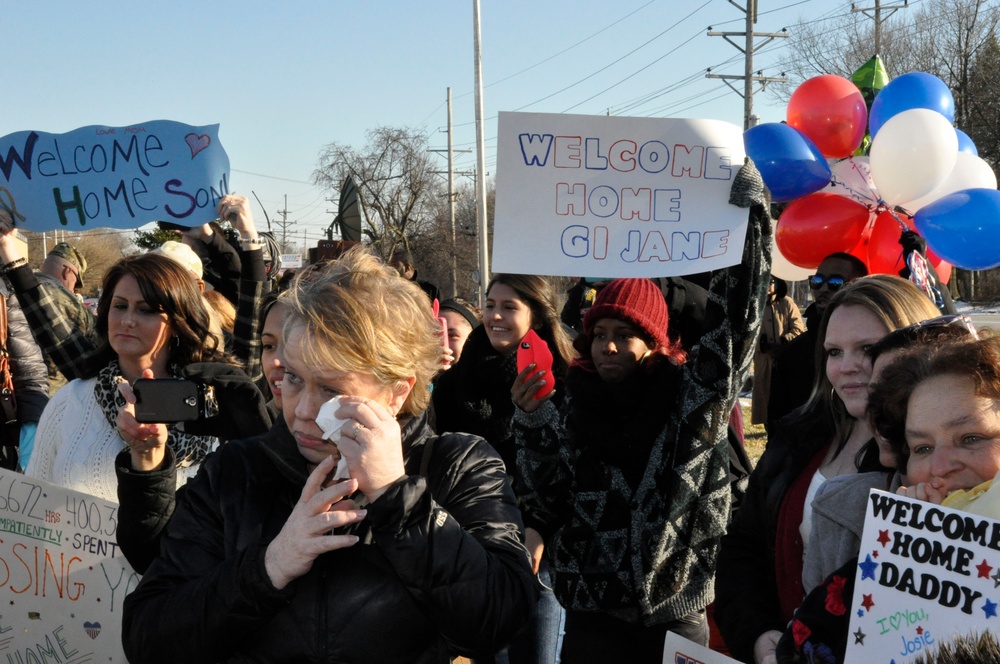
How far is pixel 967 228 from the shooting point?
4.22 metres

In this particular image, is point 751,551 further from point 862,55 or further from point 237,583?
point 862,55

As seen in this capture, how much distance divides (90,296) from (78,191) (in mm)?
49816

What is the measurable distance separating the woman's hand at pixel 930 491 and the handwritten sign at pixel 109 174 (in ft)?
10.7

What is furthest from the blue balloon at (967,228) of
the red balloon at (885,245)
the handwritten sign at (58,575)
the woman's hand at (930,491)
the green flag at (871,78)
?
the handwritten sign at (58,575)

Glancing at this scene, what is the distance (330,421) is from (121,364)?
5.93 feet

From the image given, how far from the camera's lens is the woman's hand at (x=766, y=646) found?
2.22 meters

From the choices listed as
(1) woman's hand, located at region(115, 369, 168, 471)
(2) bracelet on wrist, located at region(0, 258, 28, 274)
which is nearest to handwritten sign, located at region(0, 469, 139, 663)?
(1) woman's hand, located at region(115, 369, 168, 471)

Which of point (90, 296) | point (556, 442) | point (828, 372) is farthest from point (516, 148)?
point (90, 296)

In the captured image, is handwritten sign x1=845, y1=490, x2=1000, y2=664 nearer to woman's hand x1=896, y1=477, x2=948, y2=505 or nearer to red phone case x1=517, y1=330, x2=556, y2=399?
woman's hand x1=896, y1=477, x2=948, y2=505

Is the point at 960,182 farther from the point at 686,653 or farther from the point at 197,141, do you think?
the point at 197,141

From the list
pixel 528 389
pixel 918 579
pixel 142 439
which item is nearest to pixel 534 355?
pixel 528 389

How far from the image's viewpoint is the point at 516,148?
3090 mm

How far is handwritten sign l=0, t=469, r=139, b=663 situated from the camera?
122 inches

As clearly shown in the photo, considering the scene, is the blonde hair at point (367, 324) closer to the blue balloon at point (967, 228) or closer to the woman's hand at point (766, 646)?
the woman's hand at point (766, 646)
